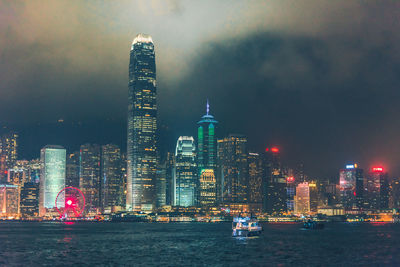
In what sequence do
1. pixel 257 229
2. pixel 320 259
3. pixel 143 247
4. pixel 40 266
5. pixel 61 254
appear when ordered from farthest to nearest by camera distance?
pixel 257 229
pixel 143 247
pixel 61 254
pixel 320 259
pixel 40 266

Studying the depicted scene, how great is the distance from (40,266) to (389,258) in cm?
6629

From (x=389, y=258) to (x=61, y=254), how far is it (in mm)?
66521

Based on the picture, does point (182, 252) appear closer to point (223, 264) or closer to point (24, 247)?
point (223, 264)

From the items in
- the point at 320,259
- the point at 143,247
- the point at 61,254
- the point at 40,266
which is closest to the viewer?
the point at 40,266

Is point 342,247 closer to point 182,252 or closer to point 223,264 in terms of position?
point 182,252

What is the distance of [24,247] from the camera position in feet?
473

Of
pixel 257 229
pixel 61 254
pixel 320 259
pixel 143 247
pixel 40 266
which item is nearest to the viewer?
pixel 40 266

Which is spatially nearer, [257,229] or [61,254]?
[61,254]

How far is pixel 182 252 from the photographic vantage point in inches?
5089

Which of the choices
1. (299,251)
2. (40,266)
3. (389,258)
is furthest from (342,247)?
(40,266)

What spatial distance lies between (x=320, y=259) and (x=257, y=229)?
70.9 metres

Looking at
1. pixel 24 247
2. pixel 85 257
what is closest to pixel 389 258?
pixel 85 257

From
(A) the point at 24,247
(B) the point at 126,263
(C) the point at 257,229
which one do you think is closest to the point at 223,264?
(B) the point at 126,263

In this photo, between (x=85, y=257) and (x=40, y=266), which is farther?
(x=85, y=257)
